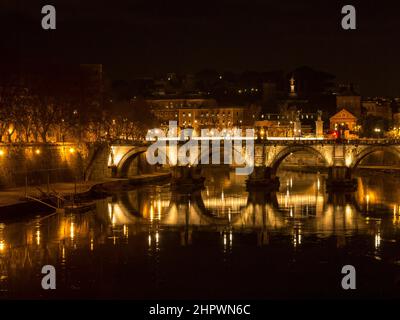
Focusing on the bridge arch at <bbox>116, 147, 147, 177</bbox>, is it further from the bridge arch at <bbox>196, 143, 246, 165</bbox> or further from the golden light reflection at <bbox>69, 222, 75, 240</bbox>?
the golden light reflection at <bbox>69, 222, 75, 240</bbox>

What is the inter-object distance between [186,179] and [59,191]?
11917mm

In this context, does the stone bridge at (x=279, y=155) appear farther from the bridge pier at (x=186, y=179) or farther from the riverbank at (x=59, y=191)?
the riverbank at (x=59, y=191)

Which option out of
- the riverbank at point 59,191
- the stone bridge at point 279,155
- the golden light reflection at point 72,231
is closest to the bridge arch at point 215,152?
the stone bridge at point 279,155

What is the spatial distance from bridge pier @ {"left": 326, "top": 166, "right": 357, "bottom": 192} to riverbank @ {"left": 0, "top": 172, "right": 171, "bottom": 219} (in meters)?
11.1

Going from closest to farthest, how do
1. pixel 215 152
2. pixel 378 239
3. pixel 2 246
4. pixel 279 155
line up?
1. pixel 2 246
2. pixel 378 239
3. pixel 279 155
4. pixel 215 152

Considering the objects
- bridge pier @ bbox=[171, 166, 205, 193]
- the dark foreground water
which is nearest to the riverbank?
the dark foreground water

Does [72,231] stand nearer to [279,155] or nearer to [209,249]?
[209,249]

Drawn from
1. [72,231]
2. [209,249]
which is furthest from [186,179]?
[209,249]

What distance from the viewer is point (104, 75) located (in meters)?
63.0

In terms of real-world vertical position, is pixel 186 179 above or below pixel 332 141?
below

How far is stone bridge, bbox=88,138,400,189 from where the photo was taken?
45.3 meters

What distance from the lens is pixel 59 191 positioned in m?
37.1

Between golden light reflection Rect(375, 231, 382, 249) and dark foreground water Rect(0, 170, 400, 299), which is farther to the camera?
golden light reflection Rect(375, 231, 382, 249)

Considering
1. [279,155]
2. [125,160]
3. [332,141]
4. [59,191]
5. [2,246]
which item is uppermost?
[332,141]
